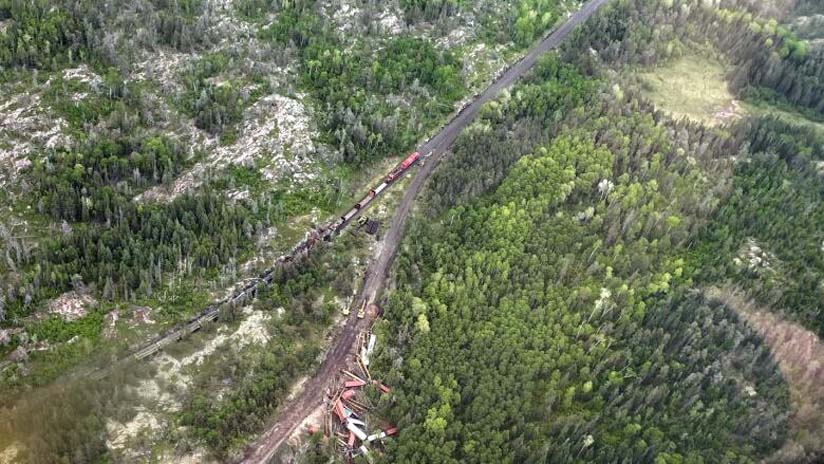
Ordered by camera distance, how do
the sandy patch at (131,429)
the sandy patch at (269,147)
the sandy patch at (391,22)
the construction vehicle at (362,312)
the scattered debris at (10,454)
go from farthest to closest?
the sandy patch at (391,22) < the sandy patch at (269,147) < the construction vehicle at (362,312) < the sandy patch at (131,429) < the scattered debris at (10,454)

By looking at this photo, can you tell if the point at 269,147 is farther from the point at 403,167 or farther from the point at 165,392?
the point at 165,392

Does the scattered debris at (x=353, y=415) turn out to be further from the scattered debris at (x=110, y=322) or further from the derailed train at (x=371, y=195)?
the scattered debris at (x=110, y=322)

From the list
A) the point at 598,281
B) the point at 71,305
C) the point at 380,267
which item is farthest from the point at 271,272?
the point at 598,281

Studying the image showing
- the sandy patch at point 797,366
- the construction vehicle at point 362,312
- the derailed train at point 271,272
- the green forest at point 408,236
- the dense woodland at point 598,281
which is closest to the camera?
the green forest at point 408,236

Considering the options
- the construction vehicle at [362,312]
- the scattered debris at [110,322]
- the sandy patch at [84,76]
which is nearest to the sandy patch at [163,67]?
the sandy patch at [84,76]

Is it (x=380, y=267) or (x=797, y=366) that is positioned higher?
(x=797, y=366)

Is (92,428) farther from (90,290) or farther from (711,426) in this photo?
(711,426)

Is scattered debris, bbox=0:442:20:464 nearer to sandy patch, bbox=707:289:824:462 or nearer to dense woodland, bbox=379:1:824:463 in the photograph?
dense woodland, bbox=379:1:824:463
